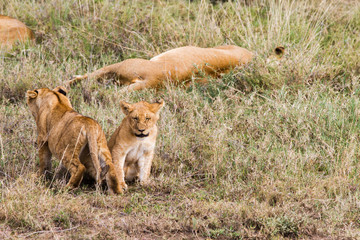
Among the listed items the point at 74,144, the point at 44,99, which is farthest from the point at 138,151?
the point at 44,99

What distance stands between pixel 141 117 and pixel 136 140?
0.59ft

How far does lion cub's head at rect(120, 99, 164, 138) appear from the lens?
389 cm

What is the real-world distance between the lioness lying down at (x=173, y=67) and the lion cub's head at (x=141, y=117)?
1.94m

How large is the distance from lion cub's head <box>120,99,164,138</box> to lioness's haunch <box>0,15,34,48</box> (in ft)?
11.8

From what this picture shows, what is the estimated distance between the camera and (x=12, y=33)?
7.09 metres

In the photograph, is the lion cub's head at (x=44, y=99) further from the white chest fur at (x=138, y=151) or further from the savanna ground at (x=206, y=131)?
the white chest fur at (x=138, y=151)

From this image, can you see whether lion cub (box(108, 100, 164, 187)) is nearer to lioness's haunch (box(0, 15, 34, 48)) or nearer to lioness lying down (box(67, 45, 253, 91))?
lioness lying down (box(67, 45, 253, 91))

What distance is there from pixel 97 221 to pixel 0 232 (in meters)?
0.59

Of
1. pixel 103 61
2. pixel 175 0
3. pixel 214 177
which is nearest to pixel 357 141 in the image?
pixel 214 177

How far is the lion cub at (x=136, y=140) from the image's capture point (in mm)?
3918

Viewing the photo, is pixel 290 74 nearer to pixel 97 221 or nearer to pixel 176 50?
pixel 176 50

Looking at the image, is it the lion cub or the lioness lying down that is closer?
the lion cub

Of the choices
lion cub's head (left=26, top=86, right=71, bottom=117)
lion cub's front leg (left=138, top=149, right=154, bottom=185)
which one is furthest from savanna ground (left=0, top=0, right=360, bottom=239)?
lion cub's head (left=26, top=86, right=71, bottom=117)

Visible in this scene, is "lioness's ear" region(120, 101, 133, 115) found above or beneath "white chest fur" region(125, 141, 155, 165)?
above
